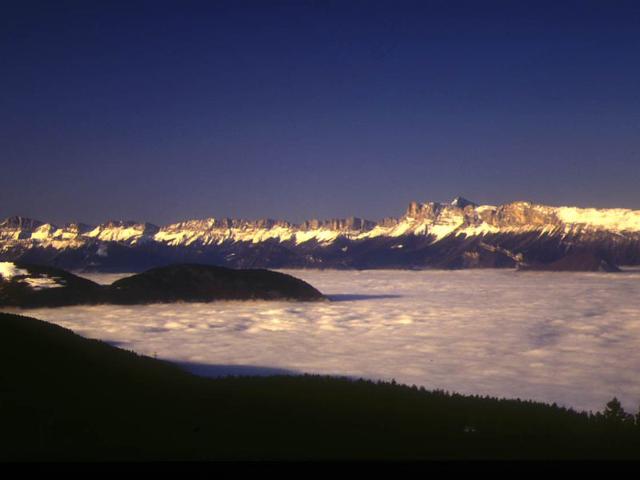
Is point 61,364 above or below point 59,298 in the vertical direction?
above

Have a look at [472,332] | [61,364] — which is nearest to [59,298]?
[472,332]

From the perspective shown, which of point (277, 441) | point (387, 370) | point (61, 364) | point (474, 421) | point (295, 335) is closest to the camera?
point (277, 441)

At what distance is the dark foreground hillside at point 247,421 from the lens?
18.1 metres

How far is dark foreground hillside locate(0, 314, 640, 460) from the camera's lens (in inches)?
713

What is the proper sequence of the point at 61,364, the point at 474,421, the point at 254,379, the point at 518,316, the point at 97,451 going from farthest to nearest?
the point at 518,316, the point at 254,379, the point at 61,364, the point at 474,421, the point at 97,451

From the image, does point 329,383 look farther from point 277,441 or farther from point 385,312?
point 385,312

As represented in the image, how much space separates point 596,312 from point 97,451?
190416mm

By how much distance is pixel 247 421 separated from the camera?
2416 cm

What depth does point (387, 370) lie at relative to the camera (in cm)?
8006

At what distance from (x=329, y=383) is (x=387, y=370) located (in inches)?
1629

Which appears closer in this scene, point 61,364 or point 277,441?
point 277,441

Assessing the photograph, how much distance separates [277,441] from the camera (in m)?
19.7

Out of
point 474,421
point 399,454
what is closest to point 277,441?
point 399,454

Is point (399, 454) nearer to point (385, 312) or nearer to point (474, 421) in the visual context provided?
point (474, 421)
